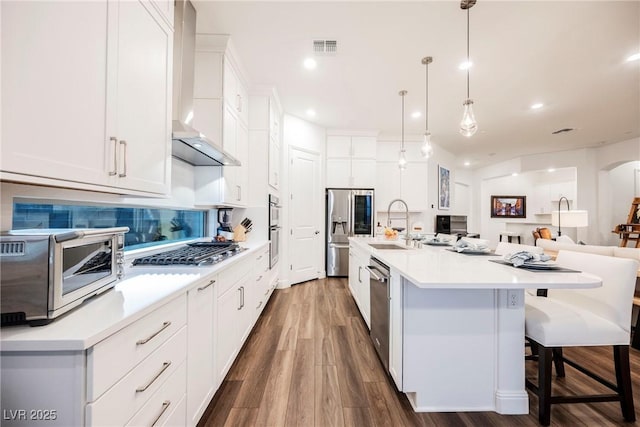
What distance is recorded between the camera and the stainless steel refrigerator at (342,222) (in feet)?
15.4

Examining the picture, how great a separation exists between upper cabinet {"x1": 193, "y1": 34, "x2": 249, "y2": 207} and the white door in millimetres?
1685

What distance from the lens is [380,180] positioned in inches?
211

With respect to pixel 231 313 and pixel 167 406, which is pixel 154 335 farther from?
pixel 231 313

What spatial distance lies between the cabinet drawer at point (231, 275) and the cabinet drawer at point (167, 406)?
1.64 feet

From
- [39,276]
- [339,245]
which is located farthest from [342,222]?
[39,276]

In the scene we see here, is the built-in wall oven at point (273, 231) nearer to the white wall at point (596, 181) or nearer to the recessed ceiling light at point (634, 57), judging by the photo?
the recessed ceiling light at point (634, 57)

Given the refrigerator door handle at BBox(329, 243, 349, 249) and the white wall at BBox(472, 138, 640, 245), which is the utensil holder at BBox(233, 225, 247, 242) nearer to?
the refrigerator door handle at BBox(329, 243, 349, 249)

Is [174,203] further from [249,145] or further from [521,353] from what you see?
[521,353]

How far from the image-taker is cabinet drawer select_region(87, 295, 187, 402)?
2.24 ft

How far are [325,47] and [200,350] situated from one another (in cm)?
279

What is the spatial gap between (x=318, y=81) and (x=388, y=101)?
1.19 m

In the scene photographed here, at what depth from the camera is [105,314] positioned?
31.8 inches

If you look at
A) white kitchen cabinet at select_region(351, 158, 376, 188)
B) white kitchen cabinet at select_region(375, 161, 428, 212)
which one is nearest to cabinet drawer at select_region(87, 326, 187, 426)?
white kitchen cabinet at select_region(351, 158, 376, 188)

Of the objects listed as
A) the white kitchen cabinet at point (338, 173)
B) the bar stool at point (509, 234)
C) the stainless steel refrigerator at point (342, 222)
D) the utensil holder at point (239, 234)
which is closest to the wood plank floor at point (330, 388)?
the utensil holder at point (239, 234)
